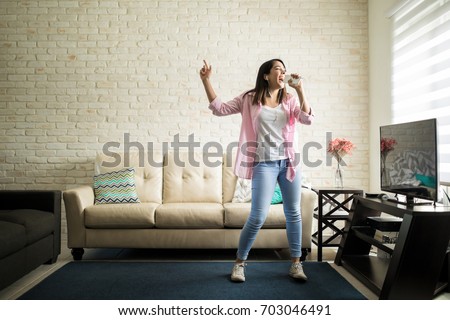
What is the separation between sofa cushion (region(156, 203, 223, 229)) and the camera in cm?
280

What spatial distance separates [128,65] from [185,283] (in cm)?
243

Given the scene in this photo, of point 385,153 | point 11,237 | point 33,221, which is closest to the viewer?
point 11,237

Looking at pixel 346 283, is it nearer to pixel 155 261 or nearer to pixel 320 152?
pixel 155 261

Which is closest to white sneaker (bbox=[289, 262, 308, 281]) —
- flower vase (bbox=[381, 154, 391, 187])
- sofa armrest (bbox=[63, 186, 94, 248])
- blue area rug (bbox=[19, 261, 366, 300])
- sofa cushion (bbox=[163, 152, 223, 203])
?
blue area rug (bbox=[19, 261, 366, 300])

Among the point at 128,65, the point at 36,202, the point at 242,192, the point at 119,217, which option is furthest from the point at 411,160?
the point at 128,65

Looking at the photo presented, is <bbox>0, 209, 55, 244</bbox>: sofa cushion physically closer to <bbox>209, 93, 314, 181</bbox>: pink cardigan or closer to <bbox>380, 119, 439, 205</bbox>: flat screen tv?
<bbox>209, 93, 314, 181</bbox>: pink cardigan

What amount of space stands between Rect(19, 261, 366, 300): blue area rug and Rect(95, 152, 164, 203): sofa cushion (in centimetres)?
83

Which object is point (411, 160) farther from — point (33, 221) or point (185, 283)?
point (33, 221)

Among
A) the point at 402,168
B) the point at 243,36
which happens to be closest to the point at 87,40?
the point at 243,36

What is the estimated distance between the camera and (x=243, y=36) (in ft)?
12.1

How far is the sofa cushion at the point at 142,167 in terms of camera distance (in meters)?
3.34

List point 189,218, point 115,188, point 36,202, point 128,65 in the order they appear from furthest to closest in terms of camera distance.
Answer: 1. point 128,65
2. point 115,188
3. point 189,218
4. point 36,202

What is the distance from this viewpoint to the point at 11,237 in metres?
2.03

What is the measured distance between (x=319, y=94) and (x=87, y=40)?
2.51 m
